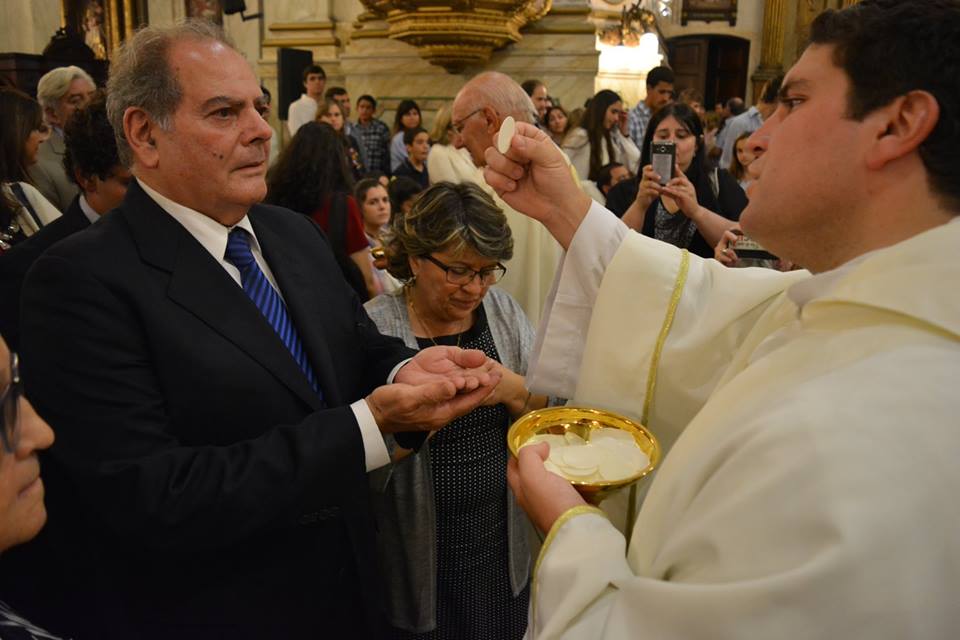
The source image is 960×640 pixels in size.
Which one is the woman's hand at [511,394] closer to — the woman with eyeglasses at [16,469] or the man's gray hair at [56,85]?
the woman with eyeglasses at [16,469]

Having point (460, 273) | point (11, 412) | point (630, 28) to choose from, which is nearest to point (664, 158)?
point (460, 273)

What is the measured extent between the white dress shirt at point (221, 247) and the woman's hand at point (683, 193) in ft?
6.98

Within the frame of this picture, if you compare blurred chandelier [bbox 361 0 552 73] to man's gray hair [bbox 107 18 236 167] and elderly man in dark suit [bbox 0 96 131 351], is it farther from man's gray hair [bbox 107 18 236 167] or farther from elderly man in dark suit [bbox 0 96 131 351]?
man's gray hair [bbox 107 18 236 167]

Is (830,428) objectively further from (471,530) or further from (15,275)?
(15,275)

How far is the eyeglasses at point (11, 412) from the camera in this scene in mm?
979

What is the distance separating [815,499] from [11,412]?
3.38 feet

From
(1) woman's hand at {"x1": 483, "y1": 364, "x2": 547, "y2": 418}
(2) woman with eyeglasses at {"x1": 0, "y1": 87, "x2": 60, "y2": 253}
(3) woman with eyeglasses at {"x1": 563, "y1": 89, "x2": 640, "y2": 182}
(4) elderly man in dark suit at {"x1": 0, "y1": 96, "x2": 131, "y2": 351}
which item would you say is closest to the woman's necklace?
(1) woman's hand at {"x1": 483, "y1": 364, "x2": 547, "y2": 418}

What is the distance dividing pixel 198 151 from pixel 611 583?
47.4 inches

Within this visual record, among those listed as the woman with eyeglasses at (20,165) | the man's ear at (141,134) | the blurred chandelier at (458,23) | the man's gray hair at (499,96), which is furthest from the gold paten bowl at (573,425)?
the blurred chandelier at (458,23)

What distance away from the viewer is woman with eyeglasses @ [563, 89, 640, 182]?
509 cm

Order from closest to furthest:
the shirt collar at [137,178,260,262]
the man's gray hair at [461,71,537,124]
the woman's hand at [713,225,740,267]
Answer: the shirt collar at [137,178,260,262] < the woman's hand at [713,225,740,267] < the man's gray hair at [461,71,537,124]

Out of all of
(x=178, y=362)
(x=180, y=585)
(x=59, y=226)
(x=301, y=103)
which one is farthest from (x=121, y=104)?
(x=301, y=103)

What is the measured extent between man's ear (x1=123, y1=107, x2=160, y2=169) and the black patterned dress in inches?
43.2

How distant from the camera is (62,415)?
4.48 ft
